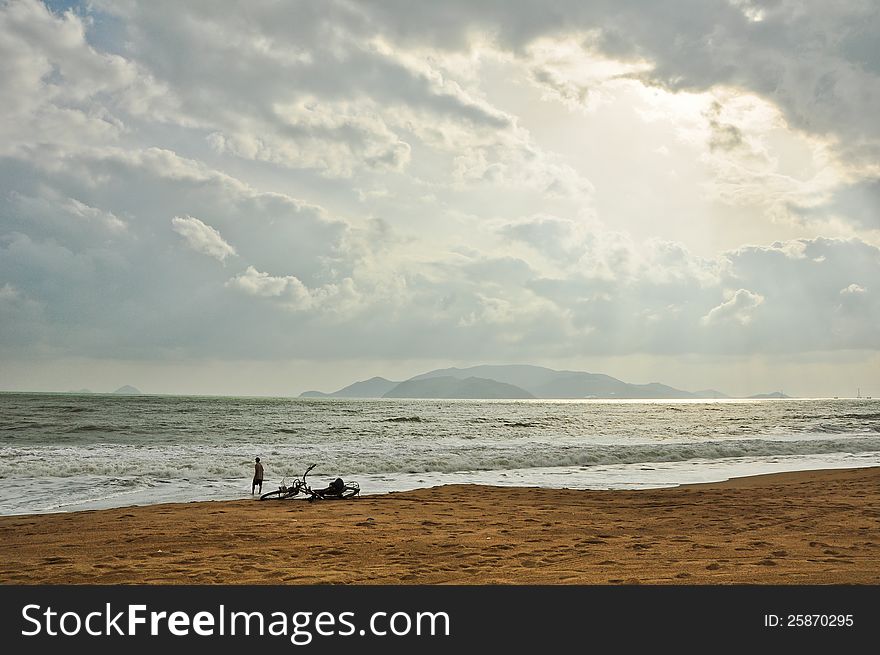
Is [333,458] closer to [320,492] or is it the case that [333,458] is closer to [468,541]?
A: [320,492]

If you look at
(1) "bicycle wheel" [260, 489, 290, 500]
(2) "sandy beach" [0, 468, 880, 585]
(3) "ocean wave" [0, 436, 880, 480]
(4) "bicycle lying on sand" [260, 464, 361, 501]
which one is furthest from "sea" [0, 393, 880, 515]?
(2) "sandy beach" [0, 468, 880, 585]

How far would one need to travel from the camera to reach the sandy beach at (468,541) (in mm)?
8922

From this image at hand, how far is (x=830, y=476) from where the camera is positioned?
22.2 meters

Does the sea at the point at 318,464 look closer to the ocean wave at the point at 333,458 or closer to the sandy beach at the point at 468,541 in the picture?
the ocean wave at the point at 333,458

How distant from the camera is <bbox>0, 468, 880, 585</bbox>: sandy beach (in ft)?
29.3

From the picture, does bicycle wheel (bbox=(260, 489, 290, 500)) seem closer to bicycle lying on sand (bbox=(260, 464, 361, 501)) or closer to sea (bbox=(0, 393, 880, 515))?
bicycle lying on sand (bbox=(260, 464, 361, 501))

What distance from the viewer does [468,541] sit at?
1152 cm

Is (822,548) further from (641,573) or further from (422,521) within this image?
(422,521)

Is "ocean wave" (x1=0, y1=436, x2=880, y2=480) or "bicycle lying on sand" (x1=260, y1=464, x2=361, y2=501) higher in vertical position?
"bicycle lying on sand" (x1=260, y1=464, x2=361, y2=501)

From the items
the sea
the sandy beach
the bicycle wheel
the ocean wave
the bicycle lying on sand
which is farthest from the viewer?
the ocean wave

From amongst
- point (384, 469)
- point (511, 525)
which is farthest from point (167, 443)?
point (511, 525)

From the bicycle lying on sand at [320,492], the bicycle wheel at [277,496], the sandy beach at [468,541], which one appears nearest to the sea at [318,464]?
the bicycle wheel at [277,496]

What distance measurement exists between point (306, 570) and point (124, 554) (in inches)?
146

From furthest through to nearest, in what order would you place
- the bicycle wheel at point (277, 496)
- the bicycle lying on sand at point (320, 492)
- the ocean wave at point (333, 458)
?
the ocean wave at point (333, 458), the bicycle wheel at point (277, 496), the bicycle lying on sand at point (320, 492)
